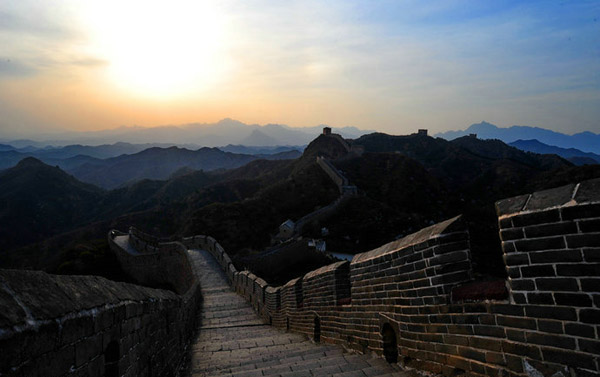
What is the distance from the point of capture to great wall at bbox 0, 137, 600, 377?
237 cm

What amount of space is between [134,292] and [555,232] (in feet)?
12.1

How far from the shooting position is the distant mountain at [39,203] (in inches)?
3236

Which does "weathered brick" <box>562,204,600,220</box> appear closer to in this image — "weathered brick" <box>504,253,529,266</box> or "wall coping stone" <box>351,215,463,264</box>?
"weathered brick" <box>504,253,529,266</box>

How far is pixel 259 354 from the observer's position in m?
6.93

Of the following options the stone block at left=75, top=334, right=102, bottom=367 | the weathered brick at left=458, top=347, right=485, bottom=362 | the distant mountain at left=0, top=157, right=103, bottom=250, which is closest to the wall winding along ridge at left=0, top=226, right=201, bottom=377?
the stone block at left=75, top=334, right=102, bottom=367

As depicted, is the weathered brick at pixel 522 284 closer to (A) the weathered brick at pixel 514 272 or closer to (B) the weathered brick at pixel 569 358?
(A) the weathered brick at pixel 514 272

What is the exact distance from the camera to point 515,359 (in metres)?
2.82

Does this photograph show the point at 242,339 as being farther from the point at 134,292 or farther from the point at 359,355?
the point at 134,292

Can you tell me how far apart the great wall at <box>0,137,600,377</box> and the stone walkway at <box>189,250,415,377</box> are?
5 centimetres

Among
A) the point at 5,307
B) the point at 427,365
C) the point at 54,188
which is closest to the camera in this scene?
the point at 5,307

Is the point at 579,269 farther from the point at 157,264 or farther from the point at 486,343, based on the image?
the point at 157,264

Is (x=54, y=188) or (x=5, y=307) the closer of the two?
(x=5, y=307)

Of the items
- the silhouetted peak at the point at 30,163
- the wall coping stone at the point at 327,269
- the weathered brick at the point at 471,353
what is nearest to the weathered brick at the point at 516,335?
Answer: the weathered brick at the point at 471,353

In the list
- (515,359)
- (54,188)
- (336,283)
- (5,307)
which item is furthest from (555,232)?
(54,188)
